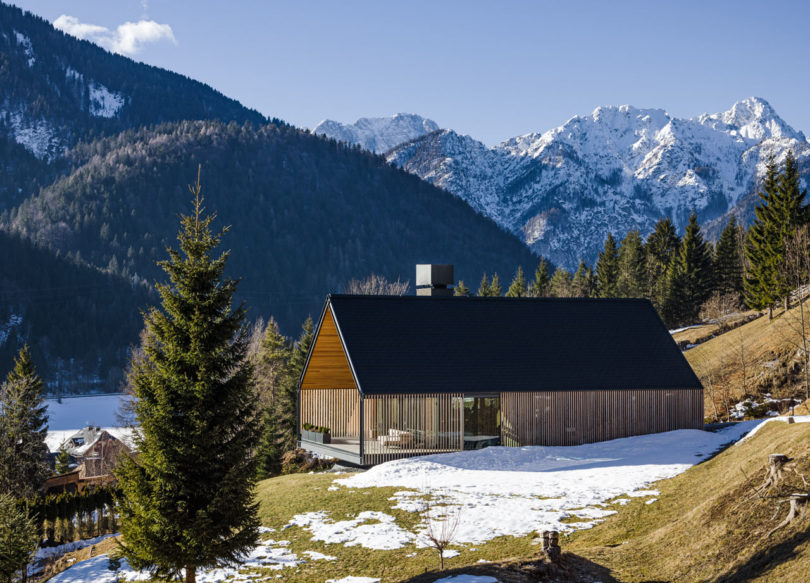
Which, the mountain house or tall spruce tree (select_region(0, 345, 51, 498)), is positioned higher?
the mountain house

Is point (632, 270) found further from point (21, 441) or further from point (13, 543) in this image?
point (13, 543)

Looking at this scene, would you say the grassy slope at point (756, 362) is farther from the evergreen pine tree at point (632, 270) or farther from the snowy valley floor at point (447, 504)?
the evergreen pine tree at point (632, 270)

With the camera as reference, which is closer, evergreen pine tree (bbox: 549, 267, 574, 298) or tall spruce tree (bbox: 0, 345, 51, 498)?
tall spruce tree (bbox: 0, 345, 51, 498)

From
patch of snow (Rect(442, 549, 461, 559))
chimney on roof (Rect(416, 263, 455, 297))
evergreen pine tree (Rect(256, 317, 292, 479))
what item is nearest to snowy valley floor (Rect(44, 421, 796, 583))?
patch of snow (Rect(442, 549, 461, 559))

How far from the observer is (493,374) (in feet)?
89.9

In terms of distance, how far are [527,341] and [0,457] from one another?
30713mm

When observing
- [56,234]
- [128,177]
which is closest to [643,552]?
[56,234]

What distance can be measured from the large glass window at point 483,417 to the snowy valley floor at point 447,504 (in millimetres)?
1713

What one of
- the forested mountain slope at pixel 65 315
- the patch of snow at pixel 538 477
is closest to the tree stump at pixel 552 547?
the patch of snow at pixel 538 477

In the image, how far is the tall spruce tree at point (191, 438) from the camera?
13797 millimetres

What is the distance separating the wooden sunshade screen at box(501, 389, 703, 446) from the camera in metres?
27.2

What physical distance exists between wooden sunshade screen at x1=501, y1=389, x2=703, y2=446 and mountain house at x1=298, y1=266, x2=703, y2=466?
0.12 ft

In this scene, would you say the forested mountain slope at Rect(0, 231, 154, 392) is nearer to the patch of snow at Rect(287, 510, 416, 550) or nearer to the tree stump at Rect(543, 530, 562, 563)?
the patch of snow at Rect(287, 510, 416, 550)

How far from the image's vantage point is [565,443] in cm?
2745
